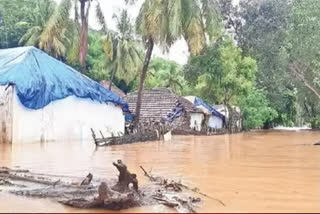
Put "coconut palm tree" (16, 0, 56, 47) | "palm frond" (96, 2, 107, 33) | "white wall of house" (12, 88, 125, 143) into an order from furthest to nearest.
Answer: "coconut palm tree" (16, 0, 56, 47) → "palm frond" (96, 2, 107, 33) → "white wall of house" (12, 88, 125, 143)

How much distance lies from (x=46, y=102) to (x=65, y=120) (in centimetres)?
169

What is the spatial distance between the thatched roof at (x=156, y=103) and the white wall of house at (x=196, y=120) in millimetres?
1871

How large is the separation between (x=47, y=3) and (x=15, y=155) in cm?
2165

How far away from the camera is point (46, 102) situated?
70.6 ft

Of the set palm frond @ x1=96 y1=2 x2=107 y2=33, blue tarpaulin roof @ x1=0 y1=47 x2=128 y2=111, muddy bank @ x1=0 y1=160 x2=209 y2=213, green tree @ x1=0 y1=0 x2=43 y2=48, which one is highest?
green tree @ x1=0 y1=0 x2=43 y2=48

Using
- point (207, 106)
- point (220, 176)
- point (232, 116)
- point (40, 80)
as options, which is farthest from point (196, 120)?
point (220, 176)

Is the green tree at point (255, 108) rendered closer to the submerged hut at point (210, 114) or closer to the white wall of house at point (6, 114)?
the submerged hut at point (210, 114)

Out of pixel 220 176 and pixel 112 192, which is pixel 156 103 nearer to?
Result: pixel 220 176

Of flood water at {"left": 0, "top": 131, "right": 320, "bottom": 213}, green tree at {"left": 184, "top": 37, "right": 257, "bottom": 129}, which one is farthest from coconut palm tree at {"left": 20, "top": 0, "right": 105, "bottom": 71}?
flood water at {"left": 0, "top": 131, "right": 320, "bottom": 213}

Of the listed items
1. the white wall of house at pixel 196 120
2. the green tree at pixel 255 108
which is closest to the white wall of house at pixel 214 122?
the green tree at pixel 255 108

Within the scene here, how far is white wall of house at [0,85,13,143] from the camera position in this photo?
20.6 meters

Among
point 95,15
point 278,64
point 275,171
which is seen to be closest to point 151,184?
point 275,171

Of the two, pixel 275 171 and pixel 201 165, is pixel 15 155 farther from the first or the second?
pixel 275 171

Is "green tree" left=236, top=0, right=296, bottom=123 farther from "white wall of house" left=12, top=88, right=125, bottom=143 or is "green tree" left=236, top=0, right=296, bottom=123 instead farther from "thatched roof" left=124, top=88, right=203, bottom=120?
"white wall of house" left=12, top=88, right=125, bottom=143
